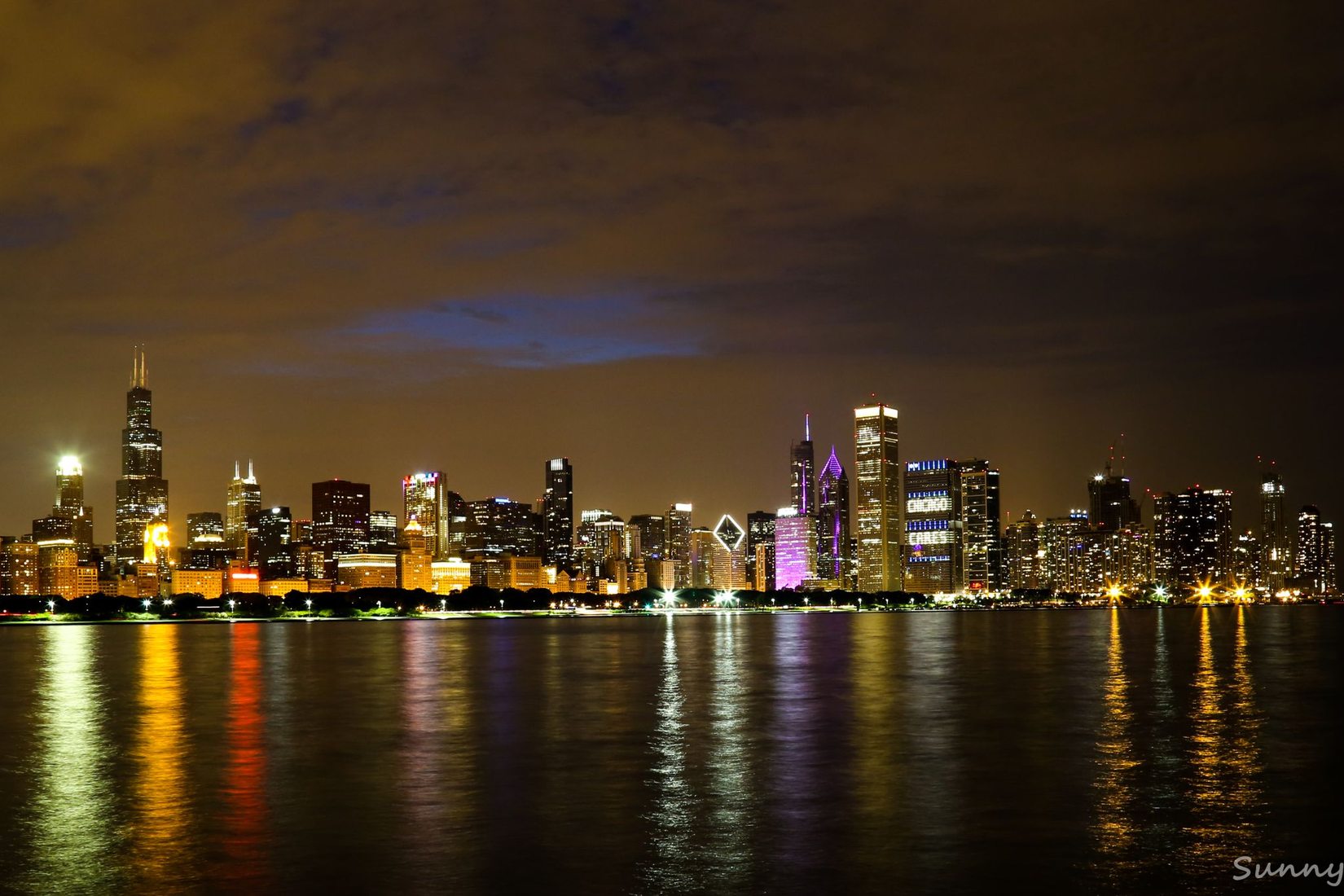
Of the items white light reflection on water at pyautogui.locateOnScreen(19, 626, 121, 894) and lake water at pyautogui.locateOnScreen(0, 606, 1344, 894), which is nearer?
white light reflection on water at pyautogui.locateOnScreen(19, 626, 121, 894)

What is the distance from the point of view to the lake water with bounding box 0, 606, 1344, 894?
78.8 ft

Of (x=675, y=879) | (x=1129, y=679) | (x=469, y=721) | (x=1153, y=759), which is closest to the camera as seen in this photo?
(x=675, y=879)

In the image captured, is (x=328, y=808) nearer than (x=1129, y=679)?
Yes

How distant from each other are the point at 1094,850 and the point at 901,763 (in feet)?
42.2

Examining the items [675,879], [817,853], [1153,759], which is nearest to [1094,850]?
[817,853]

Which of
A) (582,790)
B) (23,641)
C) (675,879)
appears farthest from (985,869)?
(23,641)

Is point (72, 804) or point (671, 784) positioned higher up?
point (72, 804)

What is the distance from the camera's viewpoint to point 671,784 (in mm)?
34094

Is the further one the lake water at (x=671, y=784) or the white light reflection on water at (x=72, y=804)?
the lake water at (x=671, y=784)

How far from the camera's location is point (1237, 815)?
2908 cm

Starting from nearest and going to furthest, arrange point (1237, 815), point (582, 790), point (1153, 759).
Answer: point (1237, 815) < point (582, 790) < point (1153, 759)

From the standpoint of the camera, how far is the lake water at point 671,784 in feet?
78.8

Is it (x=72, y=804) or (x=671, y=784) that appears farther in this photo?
(x=671, y=784)

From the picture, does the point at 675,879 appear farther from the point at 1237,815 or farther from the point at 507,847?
the point at 1237,815
